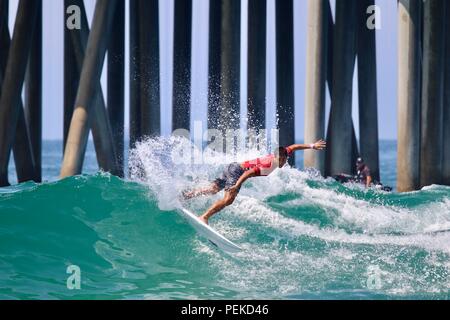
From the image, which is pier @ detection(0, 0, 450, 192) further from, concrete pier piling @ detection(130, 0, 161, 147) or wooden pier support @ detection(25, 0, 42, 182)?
wooden pier support @ detection(25, 0, 42, 182)

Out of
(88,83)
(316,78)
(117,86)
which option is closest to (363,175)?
(316,78)

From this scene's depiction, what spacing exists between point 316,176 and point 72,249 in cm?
891

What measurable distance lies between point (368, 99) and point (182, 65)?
493 centimetres

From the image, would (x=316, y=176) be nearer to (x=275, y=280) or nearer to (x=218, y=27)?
(x=218, y=27)

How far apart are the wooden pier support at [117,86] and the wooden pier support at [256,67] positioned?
3681 mm

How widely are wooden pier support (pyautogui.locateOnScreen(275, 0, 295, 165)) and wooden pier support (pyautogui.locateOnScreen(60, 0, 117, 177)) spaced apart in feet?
17.6

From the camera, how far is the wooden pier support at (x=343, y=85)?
18781 millimetres

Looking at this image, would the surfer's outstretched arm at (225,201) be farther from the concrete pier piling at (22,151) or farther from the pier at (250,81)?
the concrete pier piling at (22,151)

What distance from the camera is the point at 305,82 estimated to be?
63.3 feet

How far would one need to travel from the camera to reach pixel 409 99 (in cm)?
1906

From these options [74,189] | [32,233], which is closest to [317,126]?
[74,189]

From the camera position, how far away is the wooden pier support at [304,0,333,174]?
62.0ft

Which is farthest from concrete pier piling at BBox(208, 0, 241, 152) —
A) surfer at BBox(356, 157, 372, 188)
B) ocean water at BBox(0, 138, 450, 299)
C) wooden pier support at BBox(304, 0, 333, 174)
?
ocean water at BBox(0, 138, 450, 299)
